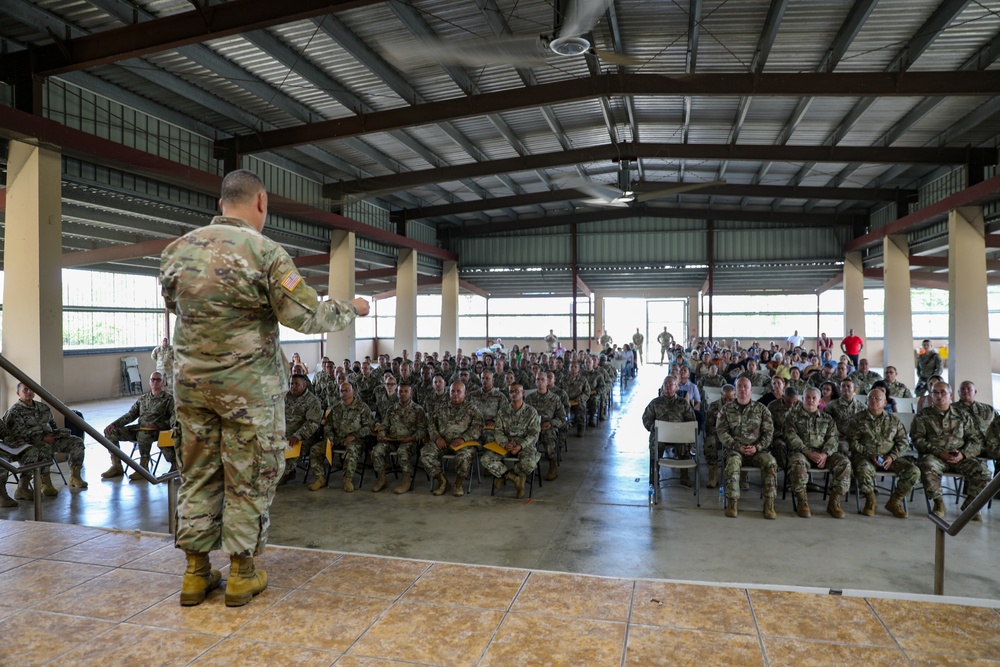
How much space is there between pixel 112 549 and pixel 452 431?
434 centimetres

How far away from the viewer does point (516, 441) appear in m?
7.08

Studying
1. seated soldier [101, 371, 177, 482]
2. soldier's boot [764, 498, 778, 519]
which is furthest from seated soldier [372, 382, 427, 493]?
soldier's boot [764, 498, 778, 519]

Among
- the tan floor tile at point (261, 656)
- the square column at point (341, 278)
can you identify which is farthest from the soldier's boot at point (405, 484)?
the square column at point (341, 278)

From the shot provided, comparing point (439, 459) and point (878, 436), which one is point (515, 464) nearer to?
point (439, 459)

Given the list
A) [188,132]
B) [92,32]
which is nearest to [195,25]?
[92,32]

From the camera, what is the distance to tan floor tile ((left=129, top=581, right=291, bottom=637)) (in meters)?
2.29

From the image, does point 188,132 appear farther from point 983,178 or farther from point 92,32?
point 983,178

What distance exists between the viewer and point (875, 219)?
64.7 feet

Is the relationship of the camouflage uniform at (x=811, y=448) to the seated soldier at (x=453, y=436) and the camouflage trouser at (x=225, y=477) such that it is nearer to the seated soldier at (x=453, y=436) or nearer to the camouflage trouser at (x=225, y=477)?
the seated soldier at (x=453, y=436)

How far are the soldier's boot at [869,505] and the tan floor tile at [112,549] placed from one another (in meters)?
5.99

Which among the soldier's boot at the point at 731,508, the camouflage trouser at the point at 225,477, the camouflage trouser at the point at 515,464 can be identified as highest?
the camouflage trouser at the point at 225,477

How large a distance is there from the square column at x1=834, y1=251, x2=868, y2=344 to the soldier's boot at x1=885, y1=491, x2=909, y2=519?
1477 cm

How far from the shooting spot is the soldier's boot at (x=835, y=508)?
19.6 ft

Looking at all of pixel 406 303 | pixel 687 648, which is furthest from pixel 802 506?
pixel 406 303
